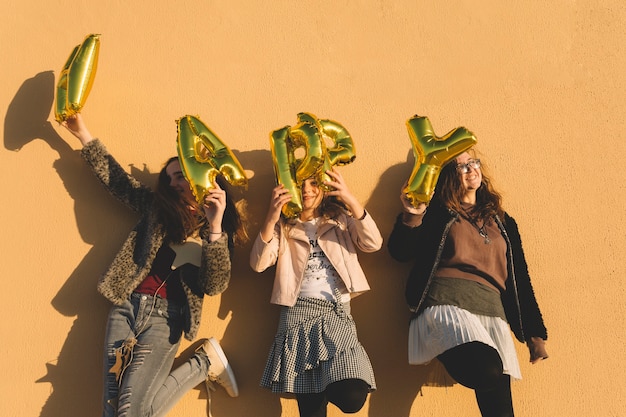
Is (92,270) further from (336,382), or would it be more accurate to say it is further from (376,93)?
(376,93)

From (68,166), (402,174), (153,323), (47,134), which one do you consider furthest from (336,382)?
(47,134)

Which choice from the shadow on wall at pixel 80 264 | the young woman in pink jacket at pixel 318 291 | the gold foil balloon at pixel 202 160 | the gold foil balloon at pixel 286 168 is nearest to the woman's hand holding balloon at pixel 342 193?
the young woman in pink jacket at pixel 318 291

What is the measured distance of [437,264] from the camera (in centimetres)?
224

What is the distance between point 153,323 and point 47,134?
94 centimetres

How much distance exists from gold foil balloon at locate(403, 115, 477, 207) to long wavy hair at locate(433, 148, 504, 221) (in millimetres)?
179

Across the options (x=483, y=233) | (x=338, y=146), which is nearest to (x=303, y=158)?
(x=338, y=146)

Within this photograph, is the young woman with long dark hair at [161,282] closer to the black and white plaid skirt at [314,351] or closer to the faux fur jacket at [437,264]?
the black and white plaid skirt at [314,351]

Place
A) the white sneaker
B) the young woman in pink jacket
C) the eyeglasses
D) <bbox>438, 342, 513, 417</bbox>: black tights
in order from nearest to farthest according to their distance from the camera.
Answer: <bbox>438, 342, 513, 417</bbox>: black tights
the young woman in pink jacket
the white sneaker
the eyeglasses

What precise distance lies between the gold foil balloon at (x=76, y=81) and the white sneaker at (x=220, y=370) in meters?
1.01

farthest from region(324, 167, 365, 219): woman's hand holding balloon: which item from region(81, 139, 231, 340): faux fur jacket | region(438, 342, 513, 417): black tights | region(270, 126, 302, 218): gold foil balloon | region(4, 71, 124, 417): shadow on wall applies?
region(4, 71, 124, 417): shadow on wall

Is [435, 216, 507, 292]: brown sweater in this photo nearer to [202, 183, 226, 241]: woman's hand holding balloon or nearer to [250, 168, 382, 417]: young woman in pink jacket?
[250, 168, 382, 417]: young woman in pink jacket

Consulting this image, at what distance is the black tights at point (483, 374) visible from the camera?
1.97 m

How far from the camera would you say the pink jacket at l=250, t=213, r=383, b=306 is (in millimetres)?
2232

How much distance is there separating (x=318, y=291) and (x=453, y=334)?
0.49 m
